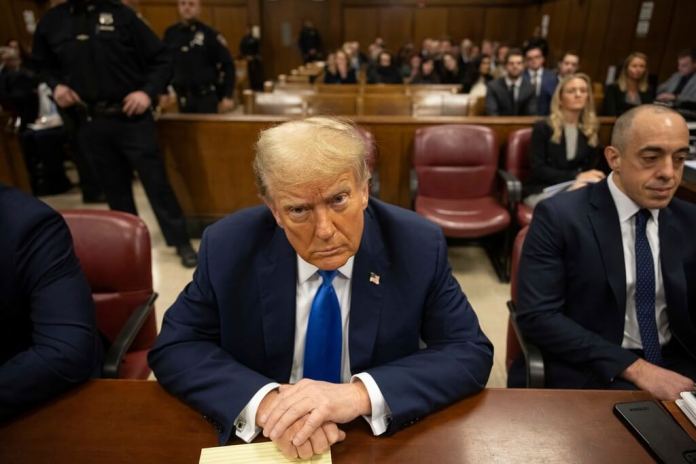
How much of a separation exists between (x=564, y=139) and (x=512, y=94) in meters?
1.53

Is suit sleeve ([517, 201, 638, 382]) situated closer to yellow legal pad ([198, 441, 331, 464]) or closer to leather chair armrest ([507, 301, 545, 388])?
leather chair armrest ([507, 301, 545, 388])

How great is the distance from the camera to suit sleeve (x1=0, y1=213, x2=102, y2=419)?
103 centimetres

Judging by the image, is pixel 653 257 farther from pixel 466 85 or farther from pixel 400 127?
pixel 466 85

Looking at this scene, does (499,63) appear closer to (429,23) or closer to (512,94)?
(429,23)

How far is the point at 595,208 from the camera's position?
1.52m

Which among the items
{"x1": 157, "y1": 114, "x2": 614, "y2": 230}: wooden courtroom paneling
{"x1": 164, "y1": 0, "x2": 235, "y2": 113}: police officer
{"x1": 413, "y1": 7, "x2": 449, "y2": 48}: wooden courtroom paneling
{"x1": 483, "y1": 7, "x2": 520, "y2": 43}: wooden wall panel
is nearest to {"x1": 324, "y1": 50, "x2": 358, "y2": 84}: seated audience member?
{"x1": 164, "y1": 0, "x2": 235, "y2": 113}: police officer

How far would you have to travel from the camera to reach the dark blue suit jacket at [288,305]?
3.69ft

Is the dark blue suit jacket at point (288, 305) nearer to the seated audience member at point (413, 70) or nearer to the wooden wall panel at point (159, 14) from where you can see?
the seated audience member at point (413, 70)

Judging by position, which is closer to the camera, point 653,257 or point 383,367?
point 383,367

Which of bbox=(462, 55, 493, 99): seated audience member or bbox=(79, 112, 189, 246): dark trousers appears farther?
bbox=(462, 55, 493, 99): seated audience member

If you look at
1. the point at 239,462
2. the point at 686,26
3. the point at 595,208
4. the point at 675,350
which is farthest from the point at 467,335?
the point at 686,26

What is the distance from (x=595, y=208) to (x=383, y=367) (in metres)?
0.95

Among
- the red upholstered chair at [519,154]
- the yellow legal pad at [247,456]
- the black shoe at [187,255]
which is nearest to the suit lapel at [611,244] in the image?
the yellow legal pad at [247,456]

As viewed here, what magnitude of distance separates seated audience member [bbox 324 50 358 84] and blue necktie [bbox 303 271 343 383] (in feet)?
23.6
